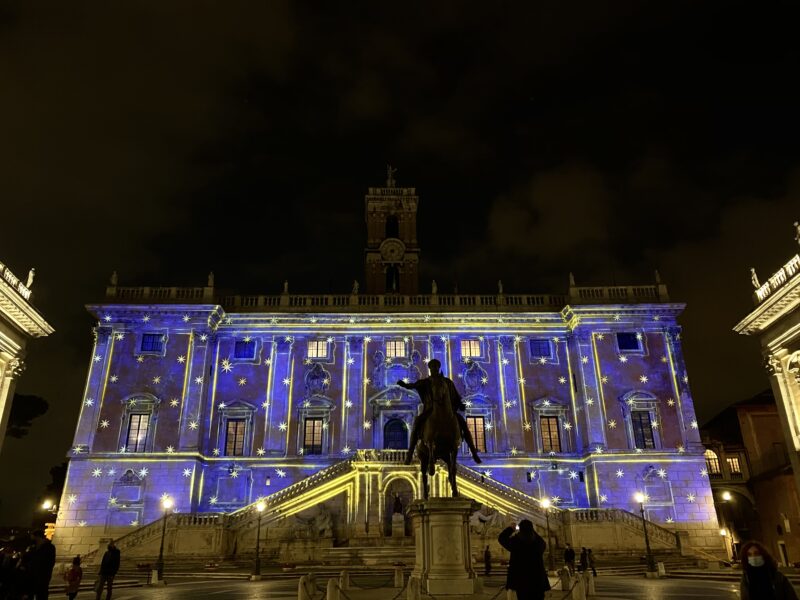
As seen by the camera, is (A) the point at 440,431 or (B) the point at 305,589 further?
(A) the point at 440,431

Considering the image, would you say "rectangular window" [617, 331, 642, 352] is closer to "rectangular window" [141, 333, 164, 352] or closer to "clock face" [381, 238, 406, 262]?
"clock face" [381, 238, 406, 262]

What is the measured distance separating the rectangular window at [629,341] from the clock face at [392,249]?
1965 cm

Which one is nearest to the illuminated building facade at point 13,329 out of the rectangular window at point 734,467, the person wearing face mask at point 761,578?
the person wearing face mask at point 761,578

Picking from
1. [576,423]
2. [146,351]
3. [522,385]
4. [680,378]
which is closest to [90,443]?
[146,351]

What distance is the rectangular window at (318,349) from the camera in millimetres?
39031

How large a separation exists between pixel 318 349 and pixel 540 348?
14.5 meters

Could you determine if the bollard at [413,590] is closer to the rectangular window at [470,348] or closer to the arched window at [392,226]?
the rectangular window at [470,348]

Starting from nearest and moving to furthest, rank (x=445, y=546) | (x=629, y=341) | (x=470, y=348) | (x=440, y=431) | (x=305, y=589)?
(x=305, y=589) < (x=445, y=546) < (x=440, y=431) < (x=629, y=341) < (x=470, y=348)

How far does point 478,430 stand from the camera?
124ft

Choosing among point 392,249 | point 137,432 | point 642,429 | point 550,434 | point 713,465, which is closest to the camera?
point 137,432

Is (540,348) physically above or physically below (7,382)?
above

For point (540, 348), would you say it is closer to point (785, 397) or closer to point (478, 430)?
point (478, 430)

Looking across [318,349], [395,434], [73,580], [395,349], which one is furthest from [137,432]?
[73,580]

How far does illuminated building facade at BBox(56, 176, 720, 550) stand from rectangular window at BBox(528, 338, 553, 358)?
9cm
